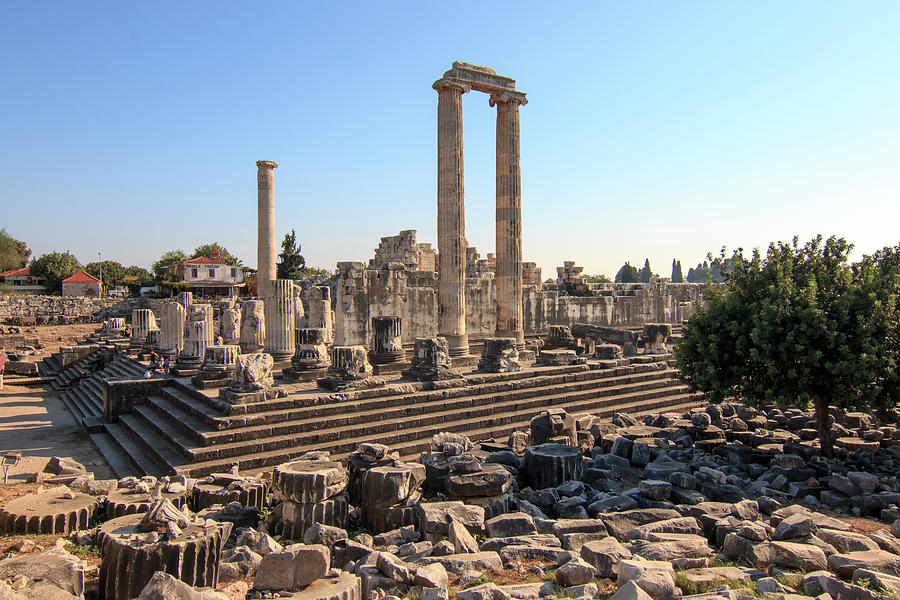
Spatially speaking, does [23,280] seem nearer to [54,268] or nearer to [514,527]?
[54,268]

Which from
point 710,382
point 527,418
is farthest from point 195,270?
point 710,382

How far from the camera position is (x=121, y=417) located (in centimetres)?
1176

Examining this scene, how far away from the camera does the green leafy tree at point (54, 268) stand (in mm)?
54750

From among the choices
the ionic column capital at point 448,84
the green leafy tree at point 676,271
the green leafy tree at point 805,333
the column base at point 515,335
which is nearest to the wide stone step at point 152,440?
the green leafy tree at point 805,333

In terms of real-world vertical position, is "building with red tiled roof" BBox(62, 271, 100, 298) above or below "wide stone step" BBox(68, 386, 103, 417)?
above

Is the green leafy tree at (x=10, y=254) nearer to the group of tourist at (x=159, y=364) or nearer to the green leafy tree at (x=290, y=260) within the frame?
the green leafy tree at (x=290, y=260)

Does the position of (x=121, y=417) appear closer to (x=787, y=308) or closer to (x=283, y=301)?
(x=283, y=301)

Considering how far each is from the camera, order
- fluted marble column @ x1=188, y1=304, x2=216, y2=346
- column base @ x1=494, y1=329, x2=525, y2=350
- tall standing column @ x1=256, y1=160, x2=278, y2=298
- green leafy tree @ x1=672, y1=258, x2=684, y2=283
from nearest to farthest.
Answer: fluted marble column @ x1=188, y1=304, x2=216, y2=346 < column base @ x1=494, y1=329, x2=525, y2=350 < tall standing column @ x1=256, y1=160, x2=278, y2=298 < green leafy tree @ x1=672, y1=258, x2=684, y2=283

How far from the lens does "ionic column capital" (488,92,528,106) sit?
55.7ft

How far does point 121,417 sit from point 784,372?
12.7 metres

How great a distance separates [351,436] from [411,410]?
1.45 metres

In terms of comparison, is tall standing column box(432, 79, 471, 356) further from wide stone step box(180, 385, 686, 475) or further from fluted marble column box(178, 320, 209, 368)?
fluted marble column box(178, 320, 209, 368)

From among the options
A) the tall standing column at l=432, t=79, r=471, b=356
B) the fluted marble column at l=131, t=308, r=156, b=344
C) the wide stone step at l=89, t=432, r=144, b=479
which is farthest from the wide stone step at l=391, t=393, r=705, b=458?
the fluted marble column at l=131, t=308, r=156, b=344

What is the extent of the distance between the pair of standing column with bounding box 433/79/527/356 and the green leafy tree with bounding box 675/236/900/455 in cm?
777
